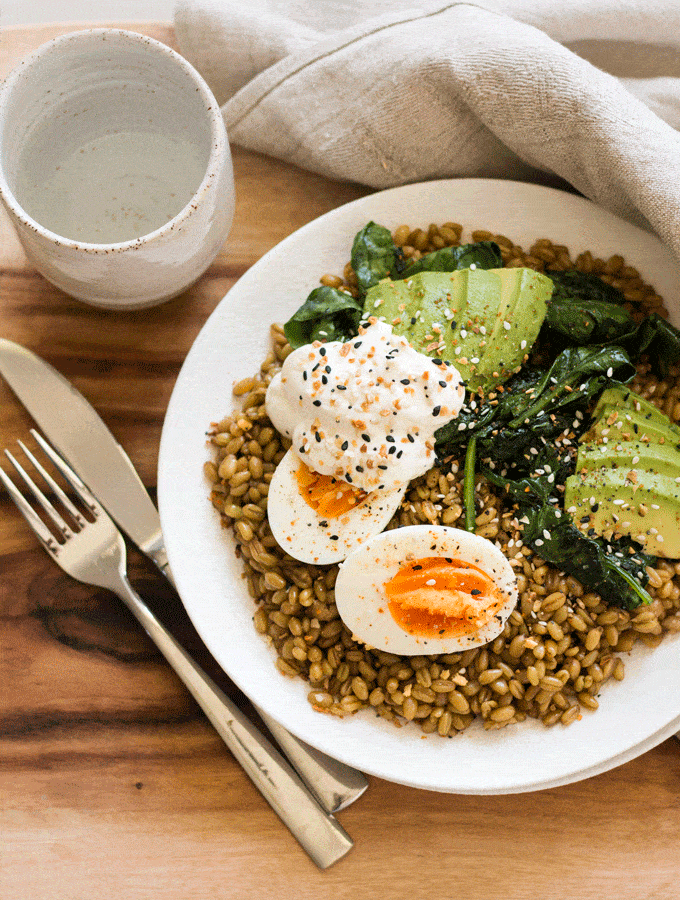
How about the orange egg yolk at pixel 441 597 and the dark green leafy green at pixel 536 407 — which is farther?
the dark green leafy green at pixel 536 407

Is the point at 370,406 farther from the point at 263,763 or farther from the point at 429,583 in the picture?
the point at 263,763

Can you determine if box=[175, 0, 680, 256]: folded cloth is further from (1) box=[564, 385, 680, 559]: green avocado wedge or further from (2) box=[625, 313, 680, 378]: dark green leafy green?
(1) box=[564, 385, 680, 559]: green avocado wedge

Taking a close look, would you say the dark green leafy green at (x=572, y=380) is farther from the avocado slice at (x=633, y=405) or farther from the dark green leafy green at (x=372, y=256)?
the dark green leafy green at (x=372, y=256)

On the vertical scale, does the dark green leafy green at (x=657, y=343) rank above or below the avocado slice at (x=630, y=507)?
above

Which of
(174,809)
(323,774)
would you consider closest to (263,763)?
(323,774)

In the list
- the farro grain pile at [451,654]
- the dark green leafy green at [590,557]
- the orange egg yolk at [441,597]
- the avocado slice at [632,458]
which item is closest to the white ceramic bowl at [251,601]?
the farro grain pile at [451,654]

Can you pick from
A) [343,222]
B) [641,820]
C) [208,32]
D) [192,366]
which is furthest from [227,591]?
[208,32]
